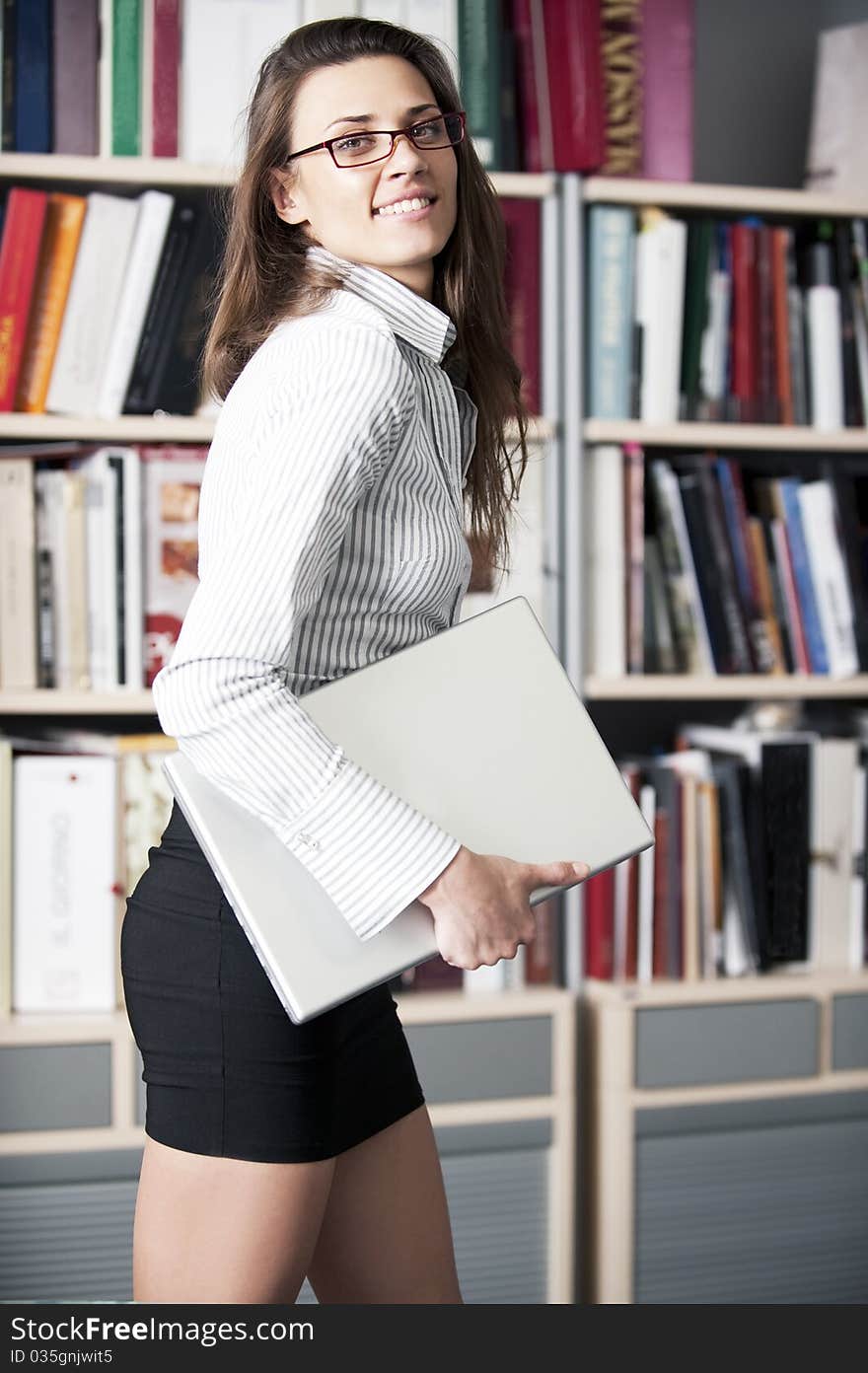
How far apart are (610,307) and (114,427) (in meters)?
0.73

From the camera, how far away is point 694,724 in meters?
2.28

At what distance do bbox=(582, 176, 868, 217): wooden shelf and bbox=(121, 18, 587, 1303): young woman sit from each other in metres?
0.85

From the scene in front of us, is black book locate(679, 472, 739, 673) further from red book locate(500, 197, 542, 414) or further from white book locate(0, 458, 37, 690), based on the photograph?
white book locate(0, 458, 37, 690)

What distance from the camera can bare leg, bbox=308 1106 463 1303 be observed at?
1.04 m

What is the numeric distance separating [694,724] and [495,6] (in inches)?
45.5

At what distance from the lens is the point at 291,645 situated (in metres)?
0.83

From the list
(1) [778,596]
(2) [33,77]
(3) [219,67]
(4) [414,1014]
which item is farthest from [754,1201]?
(2) [33,77]

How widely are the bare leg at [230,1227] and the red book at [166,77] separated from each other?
141cm

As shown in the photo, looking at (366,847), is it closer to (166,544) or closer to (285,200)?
(285,200)

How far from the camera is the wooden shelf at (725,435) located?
195 centimetres

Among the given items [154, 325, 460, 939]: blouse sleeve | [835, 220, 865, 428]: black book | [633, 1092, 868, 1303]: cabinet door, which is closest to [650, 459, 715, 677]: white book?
[835, 220, 865, 428]: black book

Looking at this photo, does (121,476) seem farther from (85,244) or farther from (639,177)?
(639,177)

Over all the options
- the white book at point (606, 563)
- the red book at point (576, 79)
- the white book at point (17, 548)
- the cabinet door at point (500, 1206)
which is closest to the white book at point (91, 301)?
the white book at point (17, 548)

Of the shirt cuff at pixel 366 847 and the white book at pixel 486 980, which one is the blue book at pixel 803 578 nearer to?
the white book at pixel 486 980
